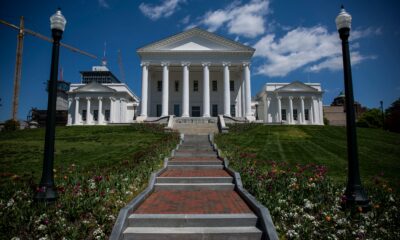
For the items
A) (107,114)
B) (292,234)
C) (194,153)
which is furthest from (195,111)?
(292,234)

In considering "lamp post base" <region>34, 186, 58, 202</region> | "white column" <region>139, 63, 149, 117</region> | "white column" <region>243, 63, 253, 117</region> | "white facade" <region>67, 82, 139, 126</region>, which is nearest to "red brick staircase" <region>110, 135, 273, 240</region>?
"lamp post base" <region>34, 186, 58, 202</region>

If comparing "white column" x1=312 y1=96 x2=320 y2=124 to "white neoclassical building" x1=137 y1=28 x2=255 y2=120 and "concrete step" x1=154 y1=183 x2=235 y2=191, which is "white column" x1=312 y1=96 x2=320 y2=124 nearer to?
"white neoclassical building" x1=137 y1=28 x2=255 y2=120

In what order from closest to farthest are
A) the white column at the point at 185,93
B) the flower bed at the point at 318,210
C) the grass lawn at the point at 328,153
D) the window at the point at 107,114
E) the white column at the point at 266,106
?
the flower bed at the point at 318,210
the grass lawn at the point at 328,153
the white column at the point at 185,93
the window at the point at 107,114
the white column at the point at 266,106

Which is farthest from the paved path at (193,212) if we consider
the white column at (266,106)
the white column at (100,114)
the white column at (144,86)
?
the white column at (266,106)

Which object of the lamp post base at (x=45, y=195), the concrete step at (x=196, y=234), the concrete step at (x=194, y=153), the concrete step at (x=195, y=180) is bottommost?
the concrete step at (x=196, y=234)

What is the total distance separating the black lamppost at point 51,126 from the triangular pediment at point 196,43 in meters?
35.5

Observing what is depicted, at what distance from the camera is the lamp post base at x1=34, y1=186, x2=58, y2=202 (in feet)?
22.6

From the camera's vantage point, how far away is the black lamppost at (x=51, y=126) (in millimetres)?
6961

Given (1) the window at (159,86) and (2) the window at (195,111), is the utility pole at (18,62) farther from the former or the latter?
(2) the window at (195,111)

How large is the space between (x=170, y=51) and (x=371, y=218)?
39.6m

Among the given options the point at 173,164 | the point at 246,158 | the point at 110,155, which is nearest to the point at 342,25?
the point at 246,158

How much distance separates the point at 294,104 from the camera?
51.4m

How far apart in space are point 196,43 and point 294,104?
23776 millimetres

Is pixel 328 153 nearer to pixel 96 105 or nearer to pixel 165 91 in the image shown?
pixel 165 91
